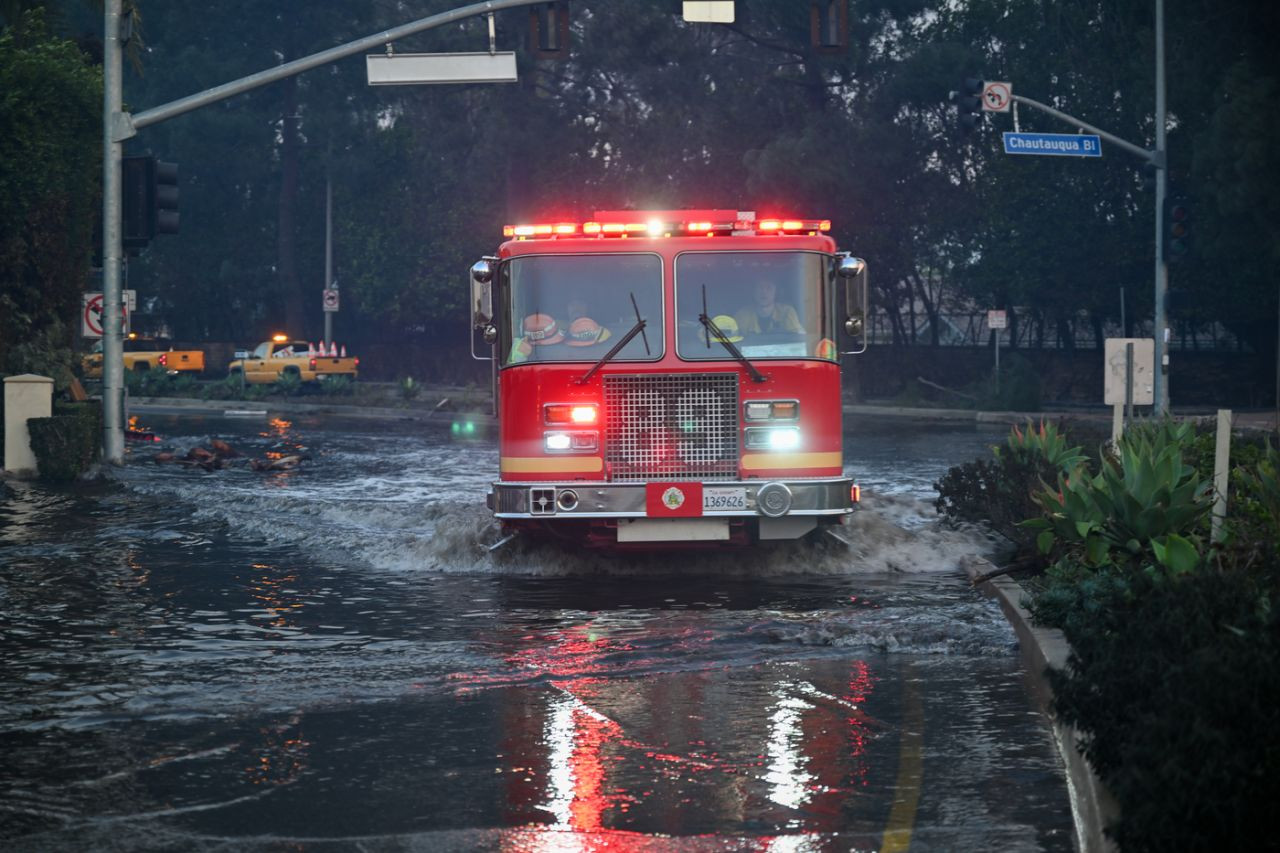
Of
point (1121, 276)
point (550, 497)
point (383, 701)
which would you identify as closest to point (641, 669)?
point (383, 701)

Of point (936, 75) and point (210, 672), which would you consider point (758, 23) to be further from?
point (210, 672)

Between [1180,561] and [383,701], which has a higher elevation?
[1180,561]

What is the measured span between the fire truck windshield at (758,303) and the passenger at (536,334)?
100 centimetres

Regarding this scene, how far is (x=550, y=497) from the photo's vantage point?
14086 millimetres

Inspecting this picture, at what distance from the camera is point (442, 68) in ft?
74.7

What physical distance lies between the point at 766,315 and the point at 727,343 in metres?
0.51

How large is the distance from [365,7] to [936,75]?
29.6m

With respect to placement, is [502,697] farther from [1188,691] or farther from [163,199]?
[163,199]

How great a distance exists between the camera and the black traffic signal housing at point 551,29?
898 inches

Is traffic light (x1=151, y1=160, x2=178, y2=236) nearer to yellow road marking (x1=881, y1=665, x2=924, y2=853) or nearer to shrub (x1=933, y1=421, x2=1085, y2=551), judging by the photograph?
shrub (x1=933, y1=421, x2=1085, y2=551)

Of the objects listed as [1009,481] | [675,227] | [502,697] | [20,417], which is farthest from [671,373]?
[20,417]

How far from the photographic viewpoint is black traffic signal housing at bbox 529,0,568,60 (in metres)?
22.8

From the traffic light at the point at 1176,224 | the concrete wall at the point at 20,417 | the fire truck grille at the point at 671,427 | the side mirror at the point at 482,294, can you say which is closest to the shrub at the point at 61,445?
the concrete wall at the point at 20,417

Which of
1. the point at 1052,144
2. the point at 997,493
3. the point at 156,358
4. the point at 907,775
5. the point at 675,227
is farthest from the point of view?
the point at 156,358
